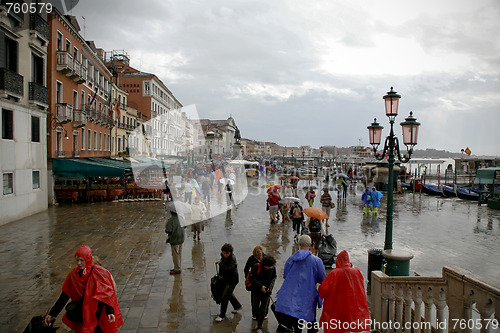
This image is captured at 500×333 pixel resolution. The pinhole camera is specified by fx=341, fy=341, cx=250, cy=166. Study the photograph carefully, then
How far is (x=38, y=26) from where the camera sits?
1438 cm

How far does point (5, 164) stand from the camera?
40.3 ft

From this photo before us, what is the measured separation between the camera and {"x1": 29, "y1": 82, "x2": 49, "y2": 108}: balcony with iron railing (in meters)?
13.9

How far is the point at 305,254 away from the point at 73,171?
15019 mm

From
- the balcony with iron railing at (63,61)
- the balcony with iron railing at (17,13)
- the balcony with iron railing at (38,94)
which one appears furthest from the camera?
the balcony with iron railing at (63,61)

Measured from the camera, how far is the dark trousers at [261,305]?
4.74m

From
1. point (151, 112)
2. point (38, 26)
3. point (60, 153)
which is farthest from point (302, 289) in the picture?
point (151, 112)

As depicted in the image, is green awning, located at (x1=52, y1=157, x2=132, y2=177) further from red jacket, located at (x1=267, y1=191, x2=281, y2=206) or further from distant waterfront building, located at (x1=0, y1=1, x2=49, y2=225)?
red jacket, located at (x1=267, y1=191, x2=281, y2=206)

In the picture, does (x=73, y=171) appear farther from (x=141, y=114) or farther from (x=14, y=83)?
(x=141, y=114)

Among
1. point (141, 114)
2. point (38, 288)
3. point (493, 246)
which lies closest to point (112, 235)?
point (38, 288)

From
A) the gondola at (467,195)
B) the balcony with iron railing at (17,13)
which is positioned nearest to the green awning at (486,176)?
the gondola at (467,195)

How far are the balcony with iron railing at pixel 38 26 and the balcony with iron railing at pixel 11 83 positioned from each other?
223 centimetres

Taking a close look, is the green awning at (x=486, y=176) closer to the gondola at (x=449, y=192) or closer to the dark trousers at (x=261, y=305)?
the gondola at (x=449, y=192)

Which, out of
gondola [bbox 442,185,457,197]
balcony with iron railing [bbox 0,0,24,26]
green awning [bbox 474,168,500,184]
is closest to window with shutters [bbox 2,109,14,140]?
balcony with iron railing [bbox 0,0,24,26]

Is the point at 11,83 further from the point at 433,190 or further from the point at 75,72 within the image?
the point at 433,190
